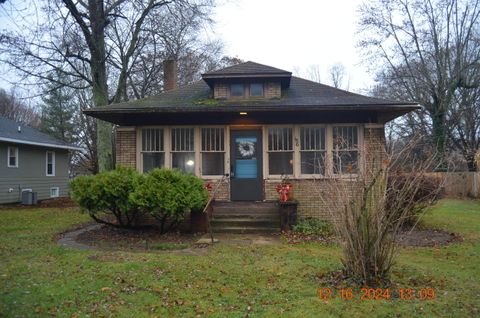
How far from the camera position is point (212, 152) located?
10797 mm

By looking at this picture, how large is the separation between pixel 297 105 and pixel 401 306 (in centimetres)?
633

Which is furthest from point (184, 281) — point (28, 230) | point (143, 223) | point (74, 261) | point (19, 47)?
point (19, 47)

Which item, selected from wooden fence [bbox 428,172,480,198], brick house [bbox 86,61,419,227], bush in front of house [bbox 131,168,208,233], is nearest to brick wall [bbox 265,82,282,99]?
brick house [bbox 86,61,419,227]

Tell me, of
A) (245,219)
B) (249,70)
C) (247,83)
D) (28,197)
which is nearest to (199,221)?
(245,219)

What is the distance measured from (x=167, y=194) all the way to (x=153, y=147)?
2937 millimetres

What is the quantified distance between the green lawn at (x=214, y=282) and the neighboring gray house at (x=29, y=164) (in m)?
11.1

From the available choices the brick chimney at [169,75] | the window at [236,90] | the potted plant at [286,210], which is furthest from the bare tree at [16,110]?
the potted plant at [286,210]

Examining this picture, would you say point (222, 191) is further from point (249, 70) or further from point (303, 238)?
point (249, 70)

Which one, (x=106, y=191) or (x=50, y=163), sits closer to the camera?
(x=106, y=191)

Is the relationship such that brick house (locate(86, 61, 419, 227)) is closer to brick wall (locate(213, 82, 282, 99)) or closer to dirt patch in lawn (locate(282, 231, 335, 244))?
brick wall (locate(213, 82, 282, 99))

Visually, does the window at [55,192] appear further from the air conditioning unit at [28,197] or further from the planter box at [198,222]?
the planter box at [198,222]

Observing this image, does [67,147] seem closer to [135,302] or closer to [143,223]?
[143,223]
